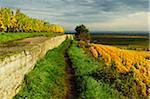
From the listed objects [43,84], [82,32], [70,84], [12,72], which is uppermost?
[12,72]

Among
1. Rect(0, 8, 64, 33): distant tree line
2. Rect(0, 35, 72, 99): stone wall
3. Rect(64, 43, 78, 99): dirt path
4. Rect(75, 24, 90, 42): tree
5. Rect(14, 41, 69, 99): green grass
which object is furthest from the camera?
Rect(75, 24, 90, 42): tree

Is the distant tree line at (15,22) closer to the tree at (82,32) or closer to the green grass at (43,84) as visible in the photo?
the tree at (82,32)

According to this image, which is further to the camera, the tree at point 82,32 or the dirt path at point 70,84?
the tree at point 82,32

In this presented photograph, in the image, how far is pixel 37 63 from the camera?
68.2 ft

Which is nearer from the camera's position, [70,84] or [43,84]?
[43,84]

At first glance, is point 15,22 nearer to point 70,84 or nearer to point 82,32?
point 82,32

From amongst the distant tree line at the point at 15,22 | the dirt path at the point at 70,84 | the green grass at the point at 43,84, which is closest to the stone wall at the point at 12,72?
the green grass at the point at 43,84

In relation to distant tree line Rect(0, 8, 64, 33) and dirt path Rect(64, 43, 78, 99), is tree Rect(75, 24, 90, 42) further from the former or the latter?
dirt path Rect(64, 43, 78, 99)

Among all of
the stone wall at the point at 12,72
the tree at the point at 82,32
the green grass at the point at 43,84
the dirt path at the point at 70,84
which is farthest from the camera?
the tree at the point at 82,32

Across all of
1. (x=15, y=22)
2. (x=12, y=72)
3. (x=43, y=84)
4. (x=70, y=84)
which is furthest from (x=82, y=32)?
(x=12, y=72)

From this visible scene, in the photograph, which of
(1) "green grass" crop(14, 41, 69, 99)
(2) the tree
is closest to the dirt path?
(1) "green grass" crop(14, 41, 69, 99)

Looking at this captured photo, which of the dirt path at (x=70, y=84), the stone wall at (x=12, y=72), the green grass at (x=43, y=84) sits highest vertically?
the stone wall at (x=12, y=72)

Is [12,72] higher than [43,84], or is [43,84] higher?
[12,72]

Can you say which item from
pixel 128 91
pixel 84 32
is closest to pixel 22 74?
pixel 128 91
